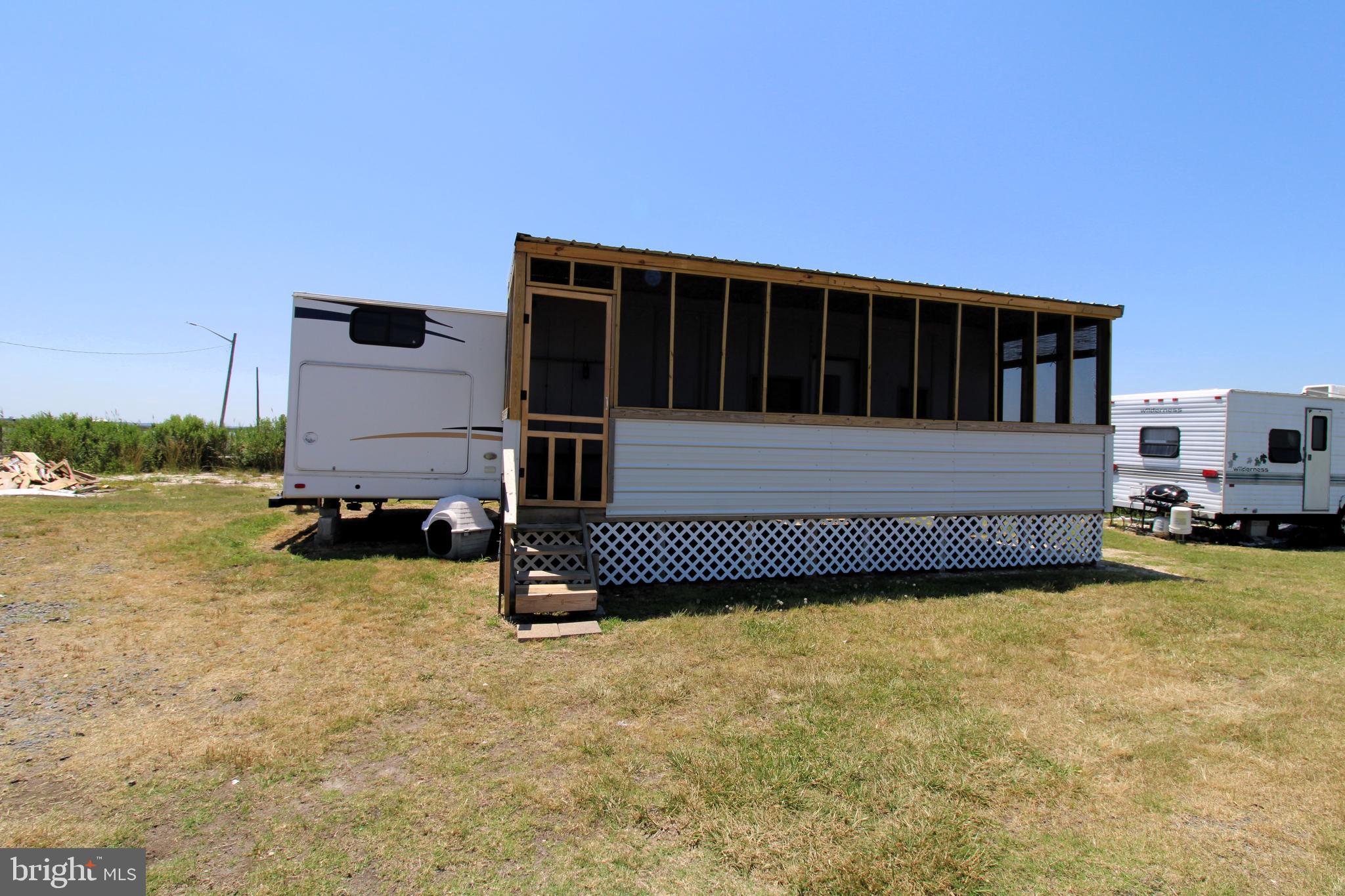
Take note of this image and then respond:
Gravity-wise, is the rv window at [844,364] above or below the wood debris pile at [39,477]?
above

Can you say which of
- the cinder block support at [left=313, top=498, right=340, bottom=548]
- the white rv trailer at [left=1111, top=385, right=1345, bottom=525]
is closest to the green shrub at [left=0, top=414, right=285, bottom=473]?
the cinder block support at [left=313, top=498, right=340, bottom=548]

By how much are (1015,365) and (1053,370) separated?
0.85 metres

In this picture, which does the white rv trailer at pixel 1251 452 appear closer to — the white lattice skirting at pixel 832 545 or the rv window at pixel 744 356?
the white lattice skirting at pixel 832 545

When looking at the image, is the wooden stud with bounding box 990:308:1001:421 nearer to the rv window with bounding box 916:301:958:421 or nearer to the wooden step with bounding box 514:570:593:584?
the rv window with bounding box 916:301:958:421

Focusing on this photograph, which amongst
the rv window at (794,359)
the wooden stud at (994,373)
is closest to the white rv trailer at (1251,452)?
the wooden stud at (994,373)

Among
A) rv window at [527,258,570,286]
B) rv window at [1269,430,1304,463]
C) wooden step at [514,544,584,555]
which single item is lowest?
wooden step at [514,544,584,555]

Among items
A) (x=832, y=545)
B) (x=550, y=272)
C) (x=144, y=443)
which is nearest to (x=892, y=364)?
(x=832, y=545)

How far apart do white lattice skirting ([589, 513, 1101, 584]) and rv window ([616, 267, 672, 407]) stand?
2.76 meters

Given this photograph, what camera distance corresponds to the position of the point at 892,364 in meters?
10.8

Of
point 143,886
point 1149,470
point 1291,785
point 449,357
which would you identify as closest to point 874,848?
point 1291,785

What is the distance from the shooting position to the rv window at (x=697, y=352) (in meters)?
9.90

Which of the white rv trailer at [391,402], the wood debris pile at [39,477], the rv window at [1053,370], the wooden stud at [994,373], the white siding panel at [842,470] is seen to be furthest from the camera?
the wood debris pile at [39,477]

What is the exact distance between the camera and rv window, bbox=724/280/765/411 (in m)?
10.0

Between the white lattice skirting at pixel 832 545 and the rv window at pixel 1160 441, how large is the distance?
16.8 ft
